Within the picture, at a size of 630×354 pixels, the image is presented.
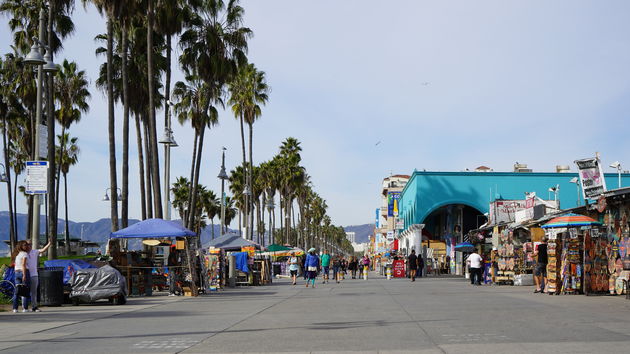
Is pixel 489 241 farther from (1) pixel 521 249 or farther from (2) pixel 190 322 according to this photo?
(2) pixel 190 322

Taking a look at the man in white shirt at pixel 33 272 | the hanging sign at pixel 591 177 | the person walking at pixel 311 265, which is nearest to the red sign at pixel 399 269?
the person walking at pixel 311 265

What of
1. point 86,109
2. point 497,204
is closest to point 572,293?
point 497,204

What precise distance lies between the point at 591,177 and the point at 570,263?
3.18 meters

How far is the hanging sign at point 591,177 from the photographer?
2398 centimetres

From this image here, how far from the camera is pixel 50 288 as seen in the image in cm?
1912

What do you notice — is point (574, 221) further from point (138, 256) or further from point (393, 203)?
point (393, 203)

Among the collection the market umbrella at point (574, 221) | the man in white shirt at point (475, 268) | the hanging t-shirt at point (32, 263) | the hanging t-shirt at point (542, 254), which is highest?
the market umbrella at point (574, 221)

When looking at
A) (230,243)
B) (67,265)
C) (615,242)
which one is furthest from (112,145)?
(615,242)

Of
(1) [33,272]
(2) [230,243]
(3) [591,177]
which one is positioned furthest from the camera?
(2) [230,243]

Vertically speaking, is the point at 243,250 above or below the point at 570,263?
above

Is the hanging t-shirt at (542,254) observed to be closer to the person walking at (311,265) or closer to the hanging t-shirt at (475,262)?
the hanging t-shirt at (475,262)

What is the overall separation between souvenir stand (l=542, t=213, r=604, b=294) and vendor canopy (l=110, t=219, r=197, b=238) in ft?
39.3

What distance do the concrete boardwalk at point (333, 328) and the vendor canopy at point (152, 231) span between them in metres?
5.63

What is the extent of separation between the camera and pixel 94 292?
19.6 meters
